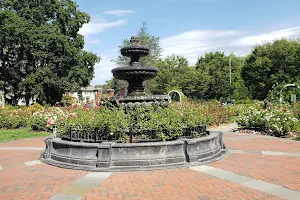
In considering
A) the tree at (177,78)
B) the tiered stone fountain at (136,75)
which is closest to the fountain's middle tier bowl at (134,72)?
the tiered stone fountain at (136,75)

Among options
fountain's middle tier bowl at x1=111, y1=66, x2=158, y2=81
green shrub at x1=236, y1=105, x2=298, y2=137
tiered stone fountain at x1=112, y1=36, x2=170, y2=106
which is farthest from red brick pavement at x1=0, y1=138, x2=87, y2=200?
green shrub at x1=236, y1=105, x2=298, y2=137

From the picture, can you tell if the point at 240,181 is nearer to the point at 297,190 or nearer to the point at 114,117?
the point at 297,190

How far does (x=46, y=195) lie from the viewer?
5430 mm

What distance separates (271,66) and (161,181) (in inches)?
1744

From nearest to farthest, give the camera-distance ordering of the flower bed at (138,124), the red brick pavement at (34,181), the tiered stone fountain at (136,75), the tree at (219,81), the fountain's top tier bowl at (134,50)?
the red brick pavement at (34,181)
the flower bed at (138,124)
the tiered stone fountain at (136,75)
the fountain's top tier bowl at (134,50)
the tree at (219,81)

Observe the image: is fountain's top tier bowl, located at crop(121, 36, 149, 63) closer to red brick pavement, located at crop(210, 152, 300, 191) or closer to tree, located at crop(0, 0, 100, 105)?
red brick pavement, located at crop(210, 152, 300, 191)

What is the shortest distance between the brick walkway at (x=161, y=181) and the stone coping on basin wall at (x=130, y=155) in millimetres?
301

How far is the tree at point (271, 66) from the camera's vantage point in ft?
144

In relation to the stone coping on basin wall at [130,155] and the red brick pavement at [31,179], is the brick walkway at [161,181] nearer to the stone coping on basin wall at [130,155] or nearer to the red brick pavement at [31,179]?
the red brick pavement at [31,179]

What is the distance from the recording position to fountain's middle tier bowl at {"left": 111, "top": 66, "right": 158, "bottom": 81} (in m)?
10.3

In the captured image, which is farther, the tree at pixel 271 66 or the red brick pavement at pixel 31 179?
the tree at pixel 271 66

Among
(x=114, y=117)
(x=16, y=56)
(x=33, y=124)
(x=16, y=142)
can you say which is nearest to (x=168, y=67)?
(x=16, y=56)

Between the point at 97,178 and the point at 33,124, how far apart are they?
1143cm

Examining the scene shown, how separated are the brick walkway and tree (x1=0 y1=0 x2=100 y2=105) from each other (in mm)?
25609
